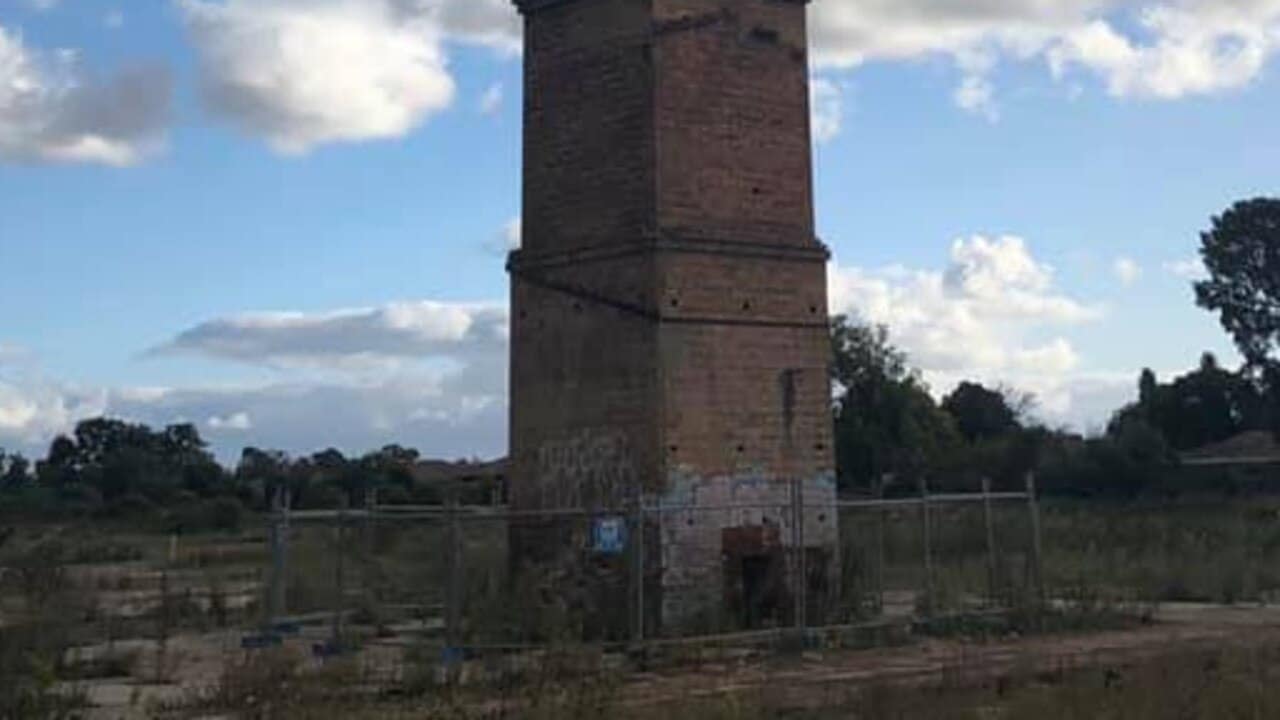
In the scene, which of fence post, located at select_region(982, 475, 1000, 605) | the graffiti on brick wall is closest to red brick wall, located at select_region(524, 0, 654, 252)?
the graffiti on brick wall

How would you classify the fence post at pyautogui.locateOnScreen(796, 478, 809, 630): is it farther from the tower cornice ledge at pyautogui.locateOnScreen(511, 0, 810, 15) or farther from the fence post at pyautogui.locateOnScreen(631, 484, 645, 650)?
the tower cornice ledge at pyautogui.locateOnScreen(511, 0, 810, 15)

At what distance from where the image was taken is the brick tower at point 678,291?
2238 centimetres

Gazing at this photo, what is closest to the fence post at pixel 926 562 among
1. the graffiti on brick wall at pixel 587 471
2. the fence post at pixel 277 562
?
the graffiti on brick wall at pixel 587 471

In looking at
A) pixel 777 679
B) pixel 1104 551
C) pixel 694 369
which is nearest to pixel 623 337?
pixel 694 369

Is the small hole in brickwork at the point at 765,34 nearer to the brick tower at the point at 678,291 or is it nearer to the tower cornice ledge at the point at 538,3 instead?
the brick tower at the point at 678,291

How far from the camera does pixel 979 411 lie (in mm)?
100000

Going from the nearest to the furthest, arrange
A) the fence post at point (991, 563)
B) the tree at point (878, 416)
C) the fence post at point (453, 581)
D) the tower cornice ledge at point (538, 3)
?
the fence post at point (453, 581)
the fence post at point (991, 563)
the tower cornice ledge at point (538, 3)
the tree at point (878, 416)

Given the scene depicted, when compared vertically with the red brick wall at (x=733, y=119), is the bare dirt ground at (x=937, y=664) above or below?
below

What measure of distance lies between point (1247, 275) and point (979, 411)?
2141 centimetres

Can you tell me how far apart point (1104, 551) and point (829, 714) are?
23604 millimetres

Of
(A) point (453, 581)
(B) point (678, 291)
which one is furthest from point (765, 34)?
(A) point (453, 581)

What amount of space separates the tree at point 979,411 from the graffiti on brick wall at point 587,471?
7704cm

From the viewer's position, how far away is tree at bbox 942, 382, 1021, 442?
99.2 metres

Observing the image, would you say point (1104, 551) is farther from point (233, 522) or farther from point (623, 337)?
point (233, 522)
